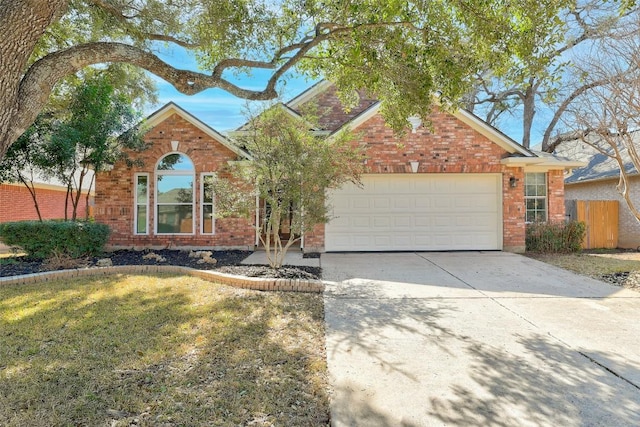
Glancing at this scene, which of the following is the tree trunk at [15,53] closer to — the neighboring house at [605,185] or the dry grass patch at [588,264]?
the dry grass patch at [588,264]

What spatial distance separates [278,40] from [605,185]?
1507cm

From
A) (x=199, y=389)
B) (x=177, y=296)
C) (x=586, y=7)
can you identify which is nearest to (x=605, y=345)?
(x=199, y=389)

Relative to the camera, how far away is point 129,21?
8.48 m

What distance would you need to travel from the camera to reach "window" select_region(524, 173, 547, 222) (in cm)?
1248

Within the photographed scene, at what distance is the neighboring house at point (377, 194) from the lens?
438 inches

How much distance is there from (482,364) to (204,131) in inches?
400

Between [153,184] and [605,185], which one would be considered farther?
[605,185]

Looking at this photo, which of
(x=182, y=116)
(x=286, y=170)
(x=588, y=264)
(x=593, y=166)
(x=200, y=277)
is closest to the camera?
(x=286, y=170)

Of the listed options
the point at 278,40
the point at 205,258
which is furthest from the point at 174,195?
the point at 278,40

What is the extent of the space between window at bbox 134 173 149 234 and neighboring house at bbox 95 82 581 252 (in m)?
0.03

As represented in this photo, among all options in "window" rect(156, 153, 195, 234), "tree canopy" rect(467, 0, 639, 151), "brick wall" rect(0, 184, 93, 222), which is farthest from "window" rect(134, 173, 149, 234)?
"tree canopy" rect(467, 0, 639, 151)

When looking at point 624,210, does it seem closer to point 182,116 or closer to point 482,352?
point 482,352

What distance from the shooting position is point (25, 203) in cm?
1630

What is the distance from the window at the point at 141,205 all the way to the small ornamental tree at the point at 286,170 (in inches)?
205
